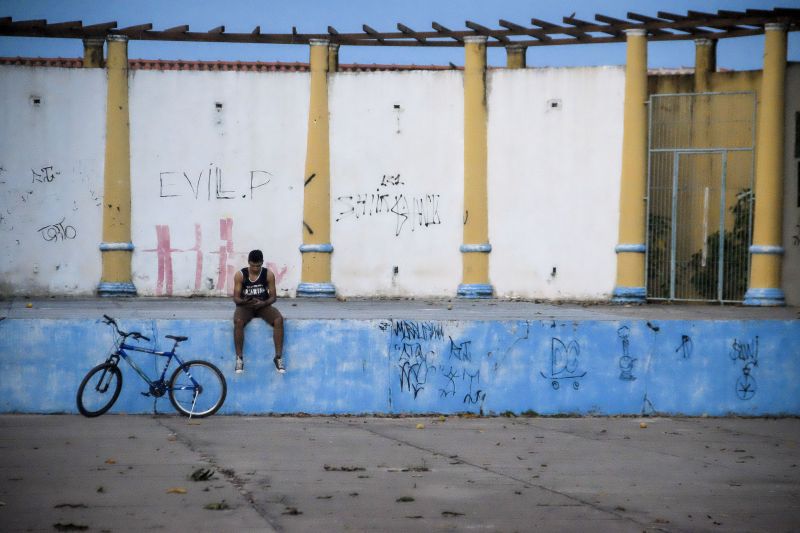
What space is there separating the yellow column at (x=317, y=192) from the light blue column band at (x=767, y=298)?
7.40 meters

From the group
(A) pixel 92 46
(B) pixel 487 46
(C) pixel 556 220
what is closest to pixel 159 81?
(A) pixel 92 46

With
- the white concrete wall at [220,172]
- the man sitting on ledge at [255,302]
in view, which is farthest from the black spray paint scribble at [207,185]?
the man sitting on ledge at [255,302]

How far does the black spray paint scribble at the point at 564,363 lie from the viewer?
12602 mm

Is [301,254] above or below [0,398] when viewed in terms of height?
above

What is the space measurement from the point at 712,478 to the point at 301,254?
38.7 feet

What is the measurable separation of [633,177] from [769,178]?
228cm

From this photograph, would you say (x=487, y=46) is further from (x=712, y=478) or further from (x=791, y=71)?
(x=712, y=478)

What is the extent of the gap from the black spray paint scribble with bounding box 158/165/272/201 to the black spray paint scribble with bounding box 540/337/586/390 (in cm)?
839

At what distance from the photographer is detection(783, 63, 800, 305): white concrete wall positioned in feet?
60.2

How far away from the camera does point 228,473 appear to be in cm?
848

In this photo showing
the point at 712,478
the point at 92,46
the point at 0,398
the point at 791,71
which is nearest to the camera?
the point at 712,478

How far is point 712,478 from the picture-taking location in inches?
341

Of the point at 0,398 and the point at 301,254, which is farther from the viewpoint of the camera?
the point at 301,254

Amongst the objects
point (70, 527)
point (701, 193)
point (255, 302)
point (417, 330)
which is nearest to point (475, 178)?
point (701, 193)
